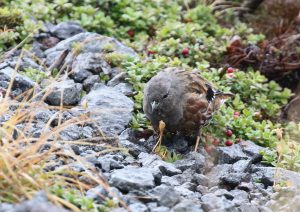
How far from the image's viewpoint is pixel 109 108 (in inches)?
246

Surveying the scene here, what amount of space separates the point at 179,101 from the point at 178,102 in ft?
0.07

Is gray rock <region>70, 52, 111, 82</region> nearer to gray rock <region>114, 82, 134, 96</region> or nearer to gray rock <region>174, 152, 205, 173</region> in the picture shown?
gray rock <region>114, 82, 134, 96</region>

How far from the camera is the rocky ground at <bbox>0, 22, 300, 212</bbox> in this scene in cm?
454

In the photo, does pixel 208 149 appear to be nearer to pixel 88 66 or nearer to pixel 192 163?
pixel 192 163

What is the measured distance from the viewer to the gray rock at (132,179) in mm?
4547

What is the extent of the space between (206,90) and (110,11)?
2.54 meters

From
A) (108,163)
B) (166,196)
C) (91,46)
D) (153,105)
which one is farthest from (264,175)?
(91,46)

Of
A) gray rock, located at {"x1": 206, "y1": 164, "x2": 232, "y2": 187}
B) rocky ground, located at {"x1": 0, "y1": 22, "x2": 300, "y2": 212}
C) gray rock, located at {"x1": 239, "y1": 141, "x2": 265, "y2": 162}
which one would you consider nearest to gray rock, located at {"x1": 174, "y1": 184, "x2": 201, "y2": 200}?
rocky ground, located at {"x1": 0, "y1": 22, "x2": 300, "y2": 212}

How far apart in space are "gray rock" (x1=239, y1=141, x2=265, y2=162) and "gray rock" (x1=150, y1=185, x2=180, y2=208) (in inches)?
68.6

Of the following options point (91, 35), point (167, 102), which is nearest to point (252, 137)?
point (167, 102)

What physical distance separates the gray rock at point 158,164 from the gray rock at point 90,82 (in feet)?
4.33

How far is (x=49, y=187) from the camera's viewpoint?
430 cm

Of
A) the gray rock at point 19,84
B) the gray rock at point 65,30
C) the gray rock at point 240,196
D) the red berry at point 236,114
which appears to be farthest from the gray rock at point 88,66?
the gray rock at point 240,196

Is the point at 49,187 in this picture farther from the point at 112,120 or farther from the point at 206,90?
the point at 206,90
